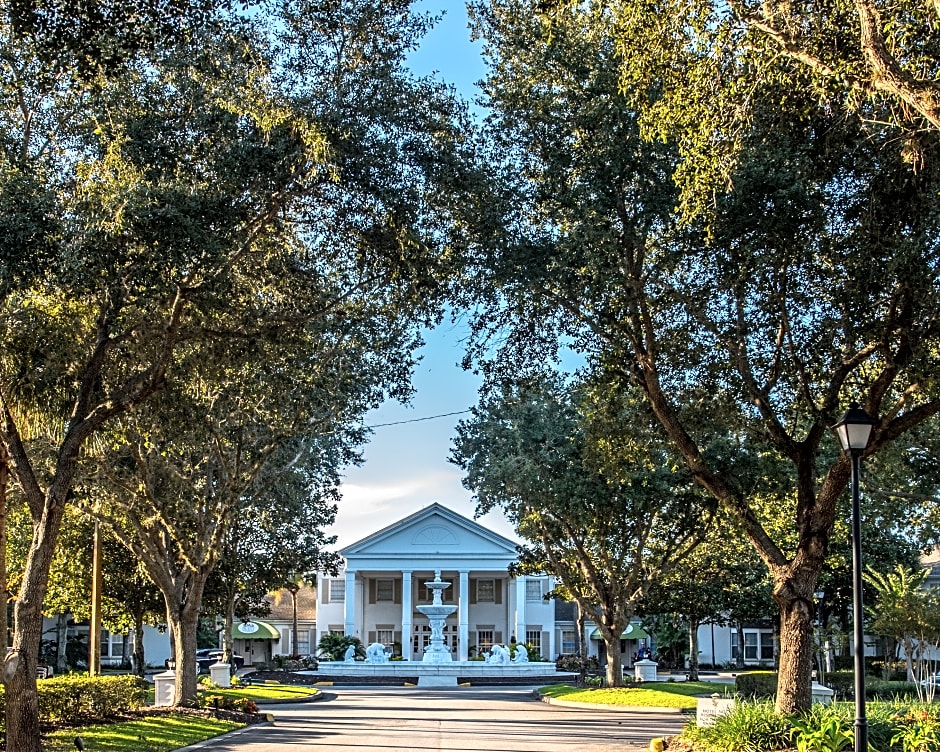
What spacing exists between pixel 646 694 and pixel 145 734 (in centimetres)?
1727

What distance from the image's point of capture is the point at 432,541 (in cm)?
6297

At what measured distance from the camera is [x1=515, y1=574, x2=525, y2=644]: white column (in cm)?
6192

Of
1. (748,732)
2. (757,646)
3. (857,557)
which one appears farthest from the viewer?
(757,646)

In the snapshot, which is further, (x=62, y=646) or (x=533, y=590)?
(x=533, y=590)

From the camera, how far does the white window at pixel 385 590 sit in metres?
66.2

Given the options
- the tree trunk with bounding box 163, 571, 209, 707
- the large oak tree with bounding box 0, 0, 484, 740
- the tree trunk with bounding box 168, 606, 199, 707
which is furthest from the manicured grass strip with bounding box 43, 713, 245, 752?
the large oak tree with bounding box 0, 0, 484, 740

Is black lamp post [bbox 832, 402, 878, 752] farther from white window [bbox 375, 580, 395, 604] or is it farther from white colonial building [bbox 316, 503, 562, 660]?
white window [bbox 375, 580, 395, 604]

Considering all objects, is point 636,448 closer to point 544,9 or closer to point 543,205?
point 543,205

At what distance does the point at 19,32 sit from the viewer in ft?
40.9

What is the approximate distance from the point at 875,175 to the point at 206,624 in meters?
55.5

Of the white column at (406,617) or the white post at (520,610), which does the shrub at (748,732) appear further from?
the white post at (520,610)

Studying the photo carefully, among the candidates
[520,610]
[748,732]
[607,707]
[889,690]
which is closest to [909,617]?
[889,690]

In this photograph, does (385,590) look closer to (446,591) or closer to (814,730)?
(446,591)

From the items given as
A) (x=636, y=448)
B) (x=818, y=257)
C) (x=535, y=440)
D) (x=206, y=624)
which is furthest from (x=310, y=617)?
(x=818, y=257)
